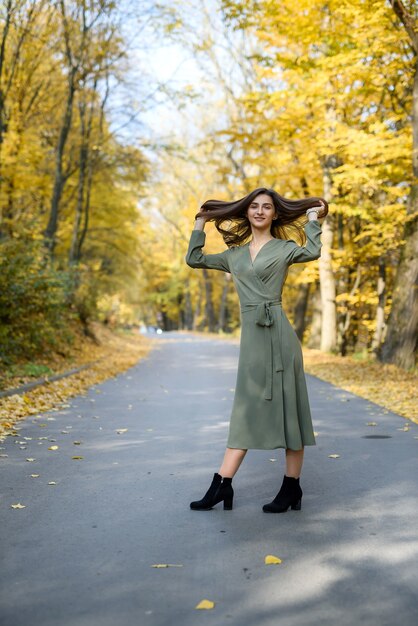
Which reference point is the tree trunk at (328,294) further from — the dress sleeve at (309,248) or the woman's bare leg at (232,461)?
the woman's bare leg at (232,461)

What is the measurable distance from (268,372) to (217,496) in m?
0.88

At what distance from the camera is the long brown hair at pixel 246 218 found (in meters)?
5.03

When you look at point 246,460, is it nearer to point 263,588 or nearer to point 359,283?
point 263,588

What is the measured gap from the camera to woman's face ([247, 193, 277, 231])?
500cm

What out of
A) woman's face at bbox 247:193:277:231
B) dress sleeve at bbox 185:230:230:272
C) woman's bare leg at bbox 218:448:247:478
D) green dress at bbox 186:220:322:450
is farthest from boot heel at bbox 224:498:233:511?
woman's face at bbox 247:193:277:231

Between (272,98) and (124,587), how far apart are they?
1430 centimetres

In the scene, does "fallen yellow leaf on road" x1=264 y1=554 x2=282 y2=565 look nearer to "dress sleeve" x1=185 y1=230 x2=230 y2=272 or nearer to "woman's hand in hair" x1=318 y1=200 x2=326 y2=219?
"dress sleeve" x1=185 y1=230 x2=230 y2=272

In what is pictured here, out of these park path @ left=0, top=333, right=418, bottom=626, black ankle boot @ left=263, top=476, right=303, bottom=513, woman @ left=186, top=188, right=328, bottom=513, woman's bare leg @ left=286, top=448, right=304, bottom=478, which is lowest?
park path @ left=0, top=333, right=418, bottom=626

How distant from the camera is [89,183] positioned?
25.8 m

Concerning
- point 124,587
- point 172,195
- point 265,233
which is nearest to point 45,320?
point 265,233

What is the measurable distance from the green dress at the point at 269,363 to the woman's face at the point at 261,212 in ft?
0.58

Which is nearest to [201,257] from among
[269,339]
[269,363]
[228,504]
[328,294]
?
[269,339]

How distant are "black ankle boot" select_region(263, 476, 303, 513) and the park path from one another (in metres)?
0.07

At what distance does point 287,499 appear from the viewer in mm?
4734
